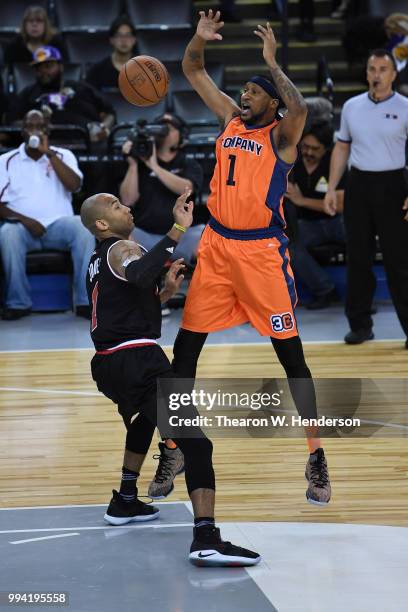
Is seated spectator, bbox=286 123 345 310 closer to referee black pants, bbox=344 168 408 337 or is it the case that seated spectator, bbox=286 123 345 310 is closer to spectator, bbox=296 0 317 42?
referee black pants, bbox=344 168 408 337

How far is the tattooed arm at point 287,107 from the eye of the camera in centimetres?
520

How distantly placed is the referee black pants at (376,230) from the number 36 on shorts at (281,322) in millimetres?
3251

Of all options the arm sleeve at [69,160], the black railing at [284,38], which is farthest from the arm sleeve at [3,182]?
the black railing at [284,38]

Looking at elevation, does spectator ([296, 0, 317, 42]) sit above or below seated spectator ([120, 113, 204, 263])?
above

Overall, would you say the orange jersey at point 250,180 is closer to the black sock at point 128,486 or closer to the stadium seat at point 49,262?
the black sock at point 128,486

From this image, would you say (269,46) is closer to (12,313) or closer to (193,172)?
(193,172)

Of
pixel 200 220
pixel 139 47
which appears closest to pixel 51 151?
pixel 200 220

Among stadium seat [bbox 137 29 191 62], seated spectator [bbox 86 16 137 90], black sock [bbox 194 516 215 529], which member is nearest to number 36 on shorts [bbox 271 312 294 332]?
black sock [bbox 194 516 215 529]

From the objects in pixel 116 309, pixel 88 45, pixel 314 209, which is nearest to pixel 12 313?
pixel 314 209

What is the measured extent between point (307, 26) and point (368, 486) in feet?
28.7

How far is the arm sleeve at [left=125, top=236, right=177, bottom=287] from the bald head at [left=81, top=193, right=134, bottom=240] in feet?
0.97

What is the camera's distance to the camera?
980 centimetres

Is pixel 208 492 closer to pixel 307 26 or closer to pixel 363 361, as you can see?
pixel 363 361

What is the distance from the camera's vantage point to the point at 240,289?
17.5ft
